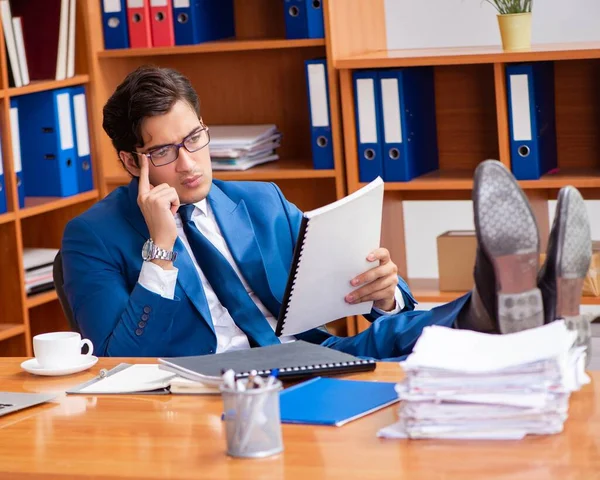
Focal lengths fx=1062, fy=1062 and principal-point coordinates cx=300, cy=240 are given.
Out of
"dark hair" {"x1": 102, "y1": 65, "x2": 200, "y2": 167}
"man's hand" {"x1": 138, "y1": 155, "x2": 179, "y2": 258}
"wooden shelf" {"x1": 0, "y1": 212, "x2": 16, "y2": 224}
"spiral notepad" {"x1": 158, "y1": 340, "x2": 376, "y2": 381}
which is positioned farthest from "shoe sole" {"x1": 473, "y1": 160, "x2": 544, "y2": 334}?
"wooden shelf" {"x1": 0, "y1": 212, "x2": 16, "y2": 224}

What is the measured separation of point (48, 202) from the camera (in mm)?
3531

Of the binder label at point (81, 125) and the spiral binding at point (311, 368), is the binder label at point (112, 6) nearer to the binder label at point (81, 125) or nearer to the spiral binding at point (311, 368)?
the binder label at point (81, 125)

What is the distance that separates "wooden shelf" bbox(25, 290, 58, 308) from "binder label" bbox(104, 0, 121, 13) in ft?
3.22

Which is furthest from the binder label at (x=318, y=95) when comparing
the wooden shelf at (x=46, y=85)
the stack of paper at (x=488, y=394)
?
the stack of paper at (x=488, y=394)

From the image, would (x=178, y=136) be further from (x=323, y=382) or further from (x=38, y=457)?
(x=38, y=457)

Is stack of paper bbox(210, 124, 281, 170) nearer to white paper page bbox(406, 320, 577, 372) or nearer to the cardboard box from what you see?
the cardboard box

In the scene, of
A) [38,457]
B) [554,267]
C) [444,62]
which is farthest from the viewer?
[444,62]

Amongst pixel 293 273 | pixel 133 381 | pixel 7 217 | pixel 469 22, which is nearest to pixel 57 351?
pixel 133 381

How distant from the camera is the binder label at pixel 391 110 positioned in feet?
10.8

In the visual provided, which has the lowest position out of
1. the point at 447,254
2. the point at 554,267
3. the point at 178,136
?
the point at 447,254

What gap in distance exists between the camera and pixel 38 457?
140 cm

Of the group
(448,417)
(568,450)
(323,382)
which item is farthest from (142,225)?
(568,450)

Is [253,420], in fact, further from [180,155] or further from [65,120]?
[65,120]

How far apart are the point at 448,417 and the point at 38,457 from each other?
0.54 m
